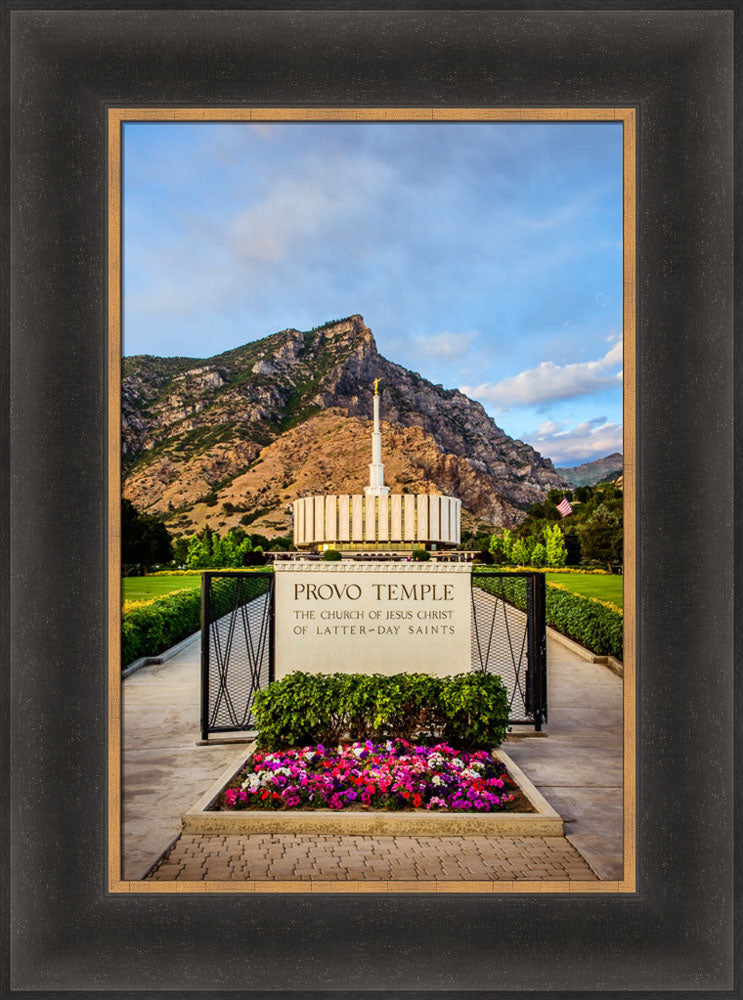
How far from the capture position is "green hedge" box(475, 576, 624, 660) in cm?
1003

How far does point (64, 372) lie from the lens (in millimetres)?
2973

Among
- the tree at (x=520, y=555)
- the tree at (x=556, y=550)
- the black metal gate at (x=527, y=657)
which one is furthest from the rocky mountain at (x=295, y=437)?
the black metal gate at (x=527, y=657)

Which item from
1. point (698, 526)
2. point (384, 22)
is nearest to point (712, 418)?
point (698, 526)

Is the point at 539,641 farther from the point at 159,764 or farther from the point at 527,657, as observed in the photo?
the point at 159,764

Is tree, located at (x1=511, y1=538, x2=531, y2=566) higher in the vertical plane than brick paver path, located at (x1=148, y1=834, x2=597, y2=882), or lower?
lower

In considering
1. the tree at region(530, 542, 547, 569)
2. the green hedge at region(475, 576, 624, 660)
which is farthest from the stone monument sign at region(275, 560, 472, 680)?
the tree at region(530, 542, 547, 569)

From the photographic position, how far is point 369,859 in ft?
11.8

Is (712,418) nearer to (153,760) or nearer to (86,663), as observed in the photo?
(86,663)

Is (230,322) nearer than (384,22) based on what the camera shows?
No

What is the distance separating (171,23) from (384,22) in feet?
3.18

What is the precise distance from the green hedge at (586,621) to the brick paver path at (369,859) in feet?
14.4

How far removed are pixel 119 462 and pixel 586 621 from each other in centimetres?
998

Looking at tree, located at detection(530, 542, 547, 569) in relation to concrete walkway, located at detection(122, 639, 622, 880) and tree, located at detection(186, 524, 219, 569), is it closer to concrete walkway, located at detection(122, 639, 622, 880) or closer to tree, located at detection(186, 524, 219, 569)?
tree, located at detection(186, 524, 219, 569)

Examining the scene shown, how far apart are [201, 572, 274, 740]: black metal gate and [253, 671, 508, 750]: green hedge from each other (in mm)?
481
